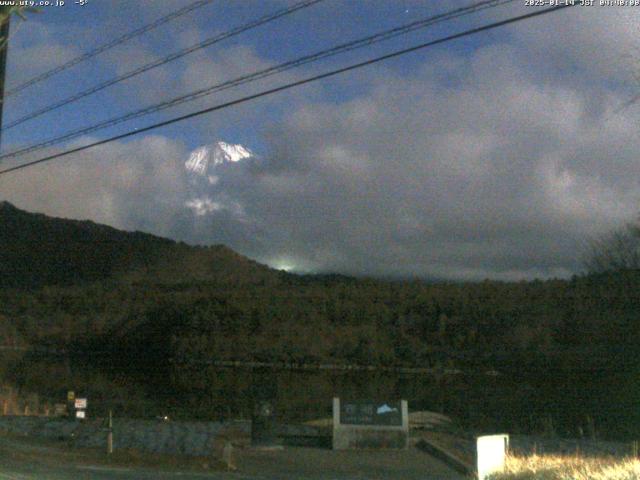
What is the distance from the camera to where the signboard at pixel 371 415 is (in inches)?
886

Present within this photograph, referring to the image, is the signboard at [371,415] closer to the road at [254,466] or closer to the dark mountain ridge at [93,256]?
the road at [254,466]

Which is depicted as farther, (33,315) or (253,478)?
(33,315)

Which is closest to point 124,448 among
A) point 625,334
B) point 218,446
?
point 218,446

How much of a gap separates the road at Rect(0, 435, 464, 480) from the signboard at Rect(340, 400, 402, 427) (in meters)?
0.84

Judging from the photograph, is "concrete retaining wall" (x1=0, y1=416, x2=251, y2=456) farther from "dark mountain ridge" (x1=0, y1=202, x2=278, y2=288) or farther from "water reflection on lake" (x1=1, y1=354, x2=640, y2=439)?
"dark mountain ridge" (x1=0, y1=202, x2=278, y2=288)

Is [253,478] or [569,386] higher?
[569,386]

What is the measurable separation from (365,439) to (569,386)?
32.5 metres

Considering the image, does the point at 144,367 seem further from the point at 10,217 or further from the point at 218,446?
the point at 218,446

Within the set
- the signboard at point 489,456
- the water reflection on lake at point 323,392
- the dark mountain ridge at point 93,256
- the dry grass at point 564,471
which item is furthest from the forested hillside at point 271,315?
the dry grass at point 564,471

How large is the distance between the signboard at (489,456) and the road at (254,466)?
1534mm

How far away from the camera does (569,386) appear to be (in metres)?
52.0

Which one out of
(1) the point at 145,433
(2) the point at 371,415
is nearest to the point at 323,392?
(1) the point at 145,433

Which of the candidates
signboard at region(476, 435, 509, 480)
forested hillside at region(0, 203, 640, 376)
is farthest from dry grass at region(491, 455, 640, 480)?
forested hillside at region(0, 203, 640, 376)

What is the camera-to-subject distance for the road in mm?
15805
